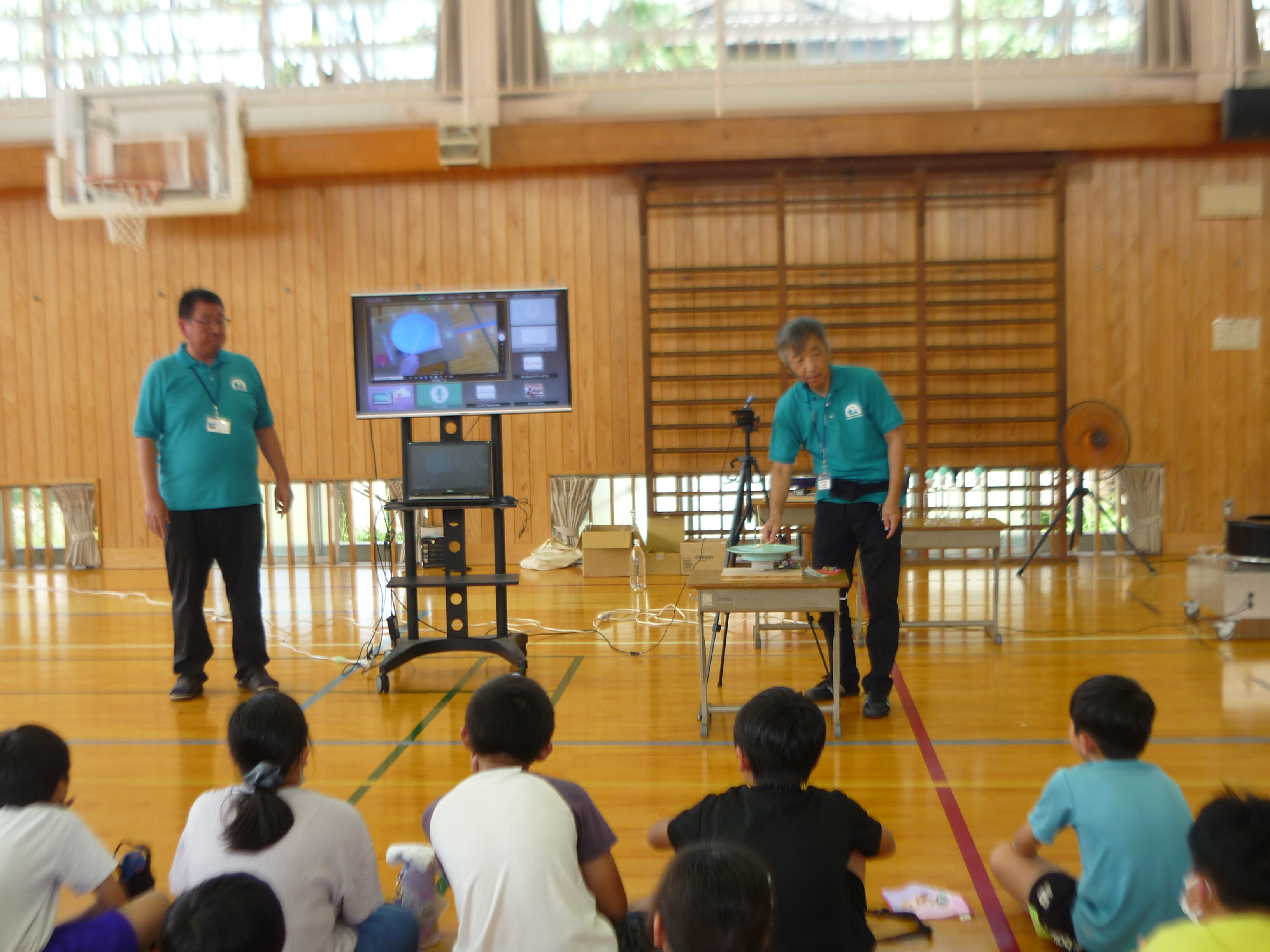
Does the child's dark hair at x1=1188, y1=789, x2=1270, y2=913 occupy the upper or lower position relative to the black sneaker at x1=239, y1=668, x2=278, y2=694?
upper

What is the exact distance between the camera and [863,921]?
1.53m

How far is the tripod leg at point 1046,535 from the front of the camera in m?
6.36

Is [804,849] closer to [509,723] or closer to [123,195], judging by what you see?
[509,723]

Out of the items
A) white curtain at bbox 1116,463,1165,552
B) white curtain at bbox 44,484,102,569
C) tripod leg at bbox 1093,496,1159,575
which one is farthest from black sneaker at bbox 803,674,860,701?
white curtain at bbox 44,484,102,569

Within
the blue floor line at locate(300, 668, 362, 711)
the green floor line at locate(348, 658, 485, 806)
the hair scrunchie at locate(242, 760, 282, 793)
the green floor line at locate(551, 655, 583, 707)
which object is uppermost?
the hair scrunchie at locate(242, 760, 282, 793)

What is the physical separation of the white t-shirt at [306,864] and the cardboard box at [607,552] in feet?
16.7

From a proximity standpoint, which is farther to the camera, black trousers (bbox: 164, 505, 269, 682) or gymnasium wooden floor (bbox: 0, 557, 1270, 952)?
black trousers (bbox: 164, 505, 269, 682)

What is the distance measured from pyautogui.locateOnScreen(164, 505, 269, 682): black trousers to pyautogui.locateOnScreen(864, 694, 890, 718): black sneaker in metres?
2.33

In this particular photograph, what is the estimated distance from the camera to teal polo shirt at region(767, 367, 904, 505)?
3449mm

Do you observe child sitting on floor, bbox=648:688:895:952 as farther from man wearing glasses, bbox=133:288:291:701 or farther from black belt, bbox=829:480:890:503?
man wearing glasses, bbox=133:288:291:701

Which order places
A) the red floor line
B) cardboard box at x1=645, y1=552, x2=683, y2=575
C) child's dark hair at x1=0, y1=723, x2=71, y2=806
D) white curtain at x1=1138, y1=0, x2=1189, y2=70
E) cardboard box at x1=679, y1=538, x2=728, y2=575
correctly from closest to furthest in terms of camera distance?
child's dark hair at x1=0, y1=723, x2=71, y2=806
the red floor line
cardboard box at x1=679, y1=538, x2=728, y2=575
white curtain at x1=1138, y1=0, x2=1189, y2=70
cardboard box at x1=645, y1=552, x2=683, y2=575

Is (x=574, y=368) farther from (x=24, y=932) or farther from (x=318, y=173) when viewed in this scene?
(x=24, y=932)

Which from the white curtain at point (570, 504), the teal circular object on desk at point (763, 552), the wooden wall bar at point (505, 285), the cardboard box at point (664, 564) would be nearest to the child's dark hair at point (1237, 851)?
the teal circular object on desk at point (763, 552)

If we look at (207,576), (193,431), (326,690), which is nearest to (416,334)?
(193,431)
